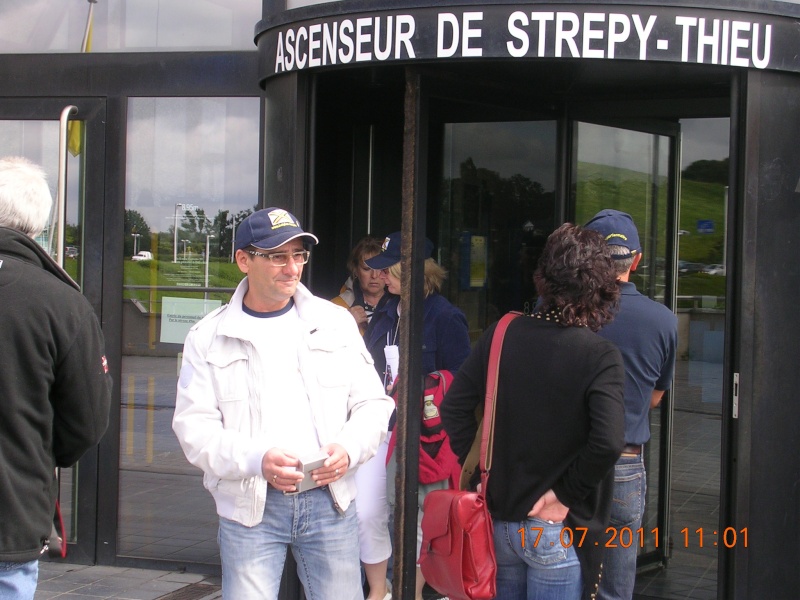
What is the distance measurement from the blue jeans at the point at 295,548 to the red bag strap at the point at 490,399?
1.42ft

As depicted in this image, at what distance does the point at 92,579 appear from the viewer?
478cm

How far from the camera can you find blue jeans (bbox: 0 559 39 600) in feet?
7.52

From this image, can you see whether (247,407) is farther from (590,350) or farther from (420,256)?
(420,256)

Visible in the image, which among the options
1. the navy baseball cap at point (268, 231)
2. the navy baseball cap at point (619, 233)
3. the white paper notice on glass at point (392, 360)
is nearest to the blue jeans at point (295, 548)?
the navy baseball cap at point (268, 231)

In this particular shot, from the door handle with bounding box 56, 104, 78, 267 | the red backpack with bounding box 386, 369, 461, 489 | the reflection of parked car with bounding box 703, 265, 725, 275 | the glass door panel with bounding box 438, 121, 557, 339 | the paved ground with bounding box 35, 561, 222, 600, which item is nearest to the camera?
the red backpack with bounding box 386, 369, 461, 489

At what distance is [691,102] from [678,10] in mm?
1199

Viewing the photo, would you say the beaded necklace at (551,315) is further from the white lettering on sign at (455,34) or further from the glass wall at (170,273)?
the glass wall at (170,273)

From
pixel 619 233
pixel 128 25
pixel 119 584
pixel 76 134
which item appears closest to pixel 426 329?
pixel 619 233

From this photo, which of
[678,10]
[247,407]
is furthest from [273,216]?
[678,10]

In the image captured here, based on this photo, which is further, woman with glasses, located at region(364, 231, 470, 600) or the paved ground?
the paved ground

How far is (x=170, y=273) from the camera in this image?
16.2 ft

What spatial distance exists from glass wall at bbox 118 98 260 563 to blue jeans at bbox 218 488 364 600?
2.19 m
